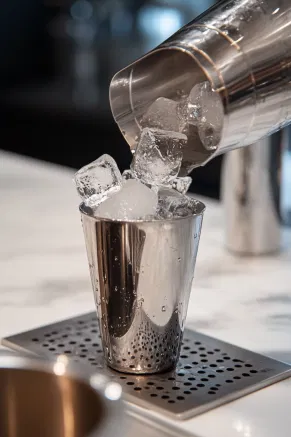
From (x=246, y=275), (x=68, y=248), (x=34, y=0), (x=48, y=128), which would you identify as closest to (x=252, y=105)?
(x=246, y=275)

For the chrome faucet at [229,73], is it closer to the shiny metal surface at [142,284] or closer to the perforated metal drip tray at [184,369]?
the shiny metal surface at [142,284]

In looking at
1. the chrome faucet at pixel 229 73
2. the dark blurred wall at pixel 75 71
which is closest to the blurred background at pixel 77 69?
the dark blurred wall at pixel 75 71

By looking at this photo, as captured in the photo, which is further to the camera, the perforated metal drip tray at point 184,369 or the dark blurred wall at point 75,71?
the dark blurred wall at point 75,71

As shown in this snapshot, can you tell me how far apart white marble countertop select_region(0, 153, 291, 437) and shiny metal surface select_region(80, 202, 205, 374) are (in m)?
0.11

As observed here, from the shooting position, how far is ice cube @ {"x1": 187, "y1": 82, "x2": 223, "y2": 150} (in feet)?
3.03

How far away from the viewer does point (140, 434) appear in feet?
2.64

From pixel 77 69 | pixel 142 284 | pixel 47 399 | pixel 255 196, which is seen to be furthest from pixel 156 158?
pixel 77 69

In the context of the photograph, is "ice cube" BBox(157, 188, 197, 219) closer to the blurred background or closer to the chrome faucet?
the chrome faucet

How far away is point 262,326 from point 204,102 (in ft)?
0.90

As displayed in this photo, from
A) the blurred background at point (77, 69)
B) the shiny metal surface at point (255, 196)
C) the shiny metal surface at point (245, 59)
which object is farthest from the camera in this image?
the blurred background at point (77, 69)

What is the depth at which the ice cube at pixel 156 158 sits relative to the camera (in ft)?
3.07

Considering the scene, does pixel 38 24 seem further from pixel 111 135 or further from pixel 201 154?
pixel 201 154

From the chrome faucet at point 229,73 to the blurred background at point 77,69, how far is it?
8.10 ft

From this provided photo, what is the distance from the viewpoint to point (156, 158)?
3.06ft
